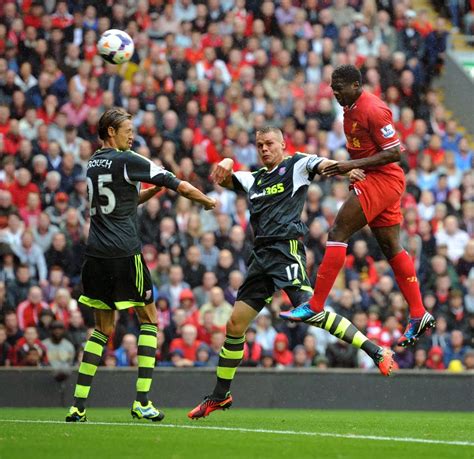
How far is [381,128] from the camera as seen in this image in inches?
409

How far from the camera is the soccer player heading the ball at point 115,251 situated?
33.3ft

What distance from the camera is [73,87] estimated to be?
1848cm

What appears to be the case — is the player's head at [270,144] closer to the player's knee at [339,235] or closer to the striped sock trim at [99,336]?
the player's knee at [339,235]

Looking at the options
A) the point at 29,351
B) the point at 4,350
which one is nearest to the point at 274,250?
the point at 29,351

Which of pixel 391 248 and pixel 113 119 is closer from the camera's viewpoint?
pixel 113 119

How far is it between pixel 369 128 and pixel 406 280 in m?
1.41

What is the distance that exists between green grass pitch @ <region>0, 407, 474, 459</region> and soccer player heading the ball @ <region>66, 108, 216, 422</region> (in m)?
0.40

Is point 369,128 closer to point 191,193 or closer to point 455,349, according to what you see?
point 191,193

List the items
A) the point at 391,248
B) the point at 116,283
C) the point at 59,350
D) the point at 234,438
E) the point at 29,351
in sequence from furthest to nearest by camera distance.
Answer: the point at 59,350
the point at 29,351
the point at 391,248
the point at 116,283
the point at 234,438

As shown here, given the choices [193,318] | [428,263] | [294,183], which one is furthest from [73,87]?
[294,183]

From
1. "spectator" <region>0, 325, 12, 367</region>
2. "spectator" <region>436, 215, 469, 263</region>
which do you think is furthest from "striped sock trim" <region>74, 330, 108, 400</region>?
"spectator" <region>436, 215, 469, 263</region>

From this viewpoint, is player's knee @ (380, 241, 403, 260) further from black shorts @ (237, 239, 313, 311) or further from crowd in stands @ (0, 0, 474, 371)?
crowd in stands @ (0, 0, 474, 371)

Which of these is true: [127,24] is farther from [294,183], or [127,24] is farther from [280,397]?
[294,183]

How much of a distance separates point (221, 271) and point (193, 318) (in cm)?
111
